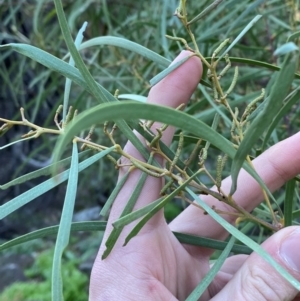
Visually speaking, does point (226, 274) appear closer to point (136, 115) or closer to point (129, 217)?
point (129, 217)

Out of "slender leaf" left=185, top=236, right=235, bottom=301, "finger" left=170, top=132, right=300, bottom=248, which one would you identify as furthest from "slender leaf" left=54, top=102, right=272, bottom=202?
"finger" left=170, top=132, right=300, bottom=248

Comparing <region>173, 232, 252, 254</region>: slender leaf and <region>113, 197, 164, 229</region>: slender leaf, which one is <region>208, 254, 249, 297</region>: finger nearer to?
<region>173, 232, 252, 254</region>: slender leaf

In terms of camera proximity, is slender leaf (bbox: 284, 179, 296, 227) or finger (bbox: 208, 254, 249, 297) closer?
slender leaf (bbox: 284, 179, 296, 227)

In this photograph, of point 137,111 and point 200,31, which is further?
point 200,31

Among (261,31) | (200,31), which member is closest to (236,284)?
(200,31)

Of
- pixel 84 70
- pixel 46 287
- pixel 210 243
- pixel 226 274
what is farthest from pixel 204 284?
pixel 46 287

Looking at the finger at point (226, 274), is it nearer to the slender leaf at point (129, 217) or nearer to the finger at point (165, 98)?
the finger at point (165, 98)

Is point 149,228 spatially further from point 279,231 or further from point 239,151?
point 239,151
